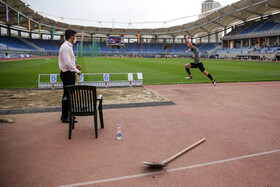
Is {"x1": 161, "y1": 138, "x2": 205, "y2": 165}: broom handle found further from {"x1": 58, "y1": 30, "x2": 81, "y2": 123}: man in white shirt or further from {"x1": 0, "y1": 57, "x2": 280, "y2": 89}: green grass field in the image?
{"x1": 0, "y1": 57, "x2": 280, "y2": 89}: green grass field

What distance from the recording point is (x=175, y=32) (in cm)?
9050

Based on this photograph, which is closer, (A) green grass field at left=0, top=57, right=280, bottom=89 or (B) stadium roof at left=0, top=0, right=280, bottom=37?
(A) green grass field at left=0, top=57, right=280, bottom=89

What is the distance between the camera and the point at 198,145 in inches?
165

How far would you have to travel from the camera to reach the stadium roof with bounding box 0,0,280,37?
171 ft

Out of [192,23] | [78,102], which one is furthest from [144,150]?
[192,23]

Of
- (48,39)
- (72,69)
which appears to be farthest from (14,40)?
(72,69)

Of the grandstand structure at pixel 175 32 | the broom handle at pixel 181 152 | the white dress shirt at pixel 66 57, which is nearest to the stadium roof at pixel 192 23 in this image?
the grandstand structure at pixel 175 32

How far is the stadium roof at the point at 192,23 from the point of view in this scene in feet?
171

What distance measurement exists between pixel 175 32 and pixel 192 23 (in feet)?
39.4

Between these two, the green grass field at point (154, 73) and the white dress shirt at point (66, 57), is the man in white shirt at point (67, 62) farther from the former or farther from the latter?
the green grass field at point (154, 73)

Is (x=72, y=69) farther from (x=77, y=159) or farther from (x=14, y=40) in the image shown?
(x=14, y=40)

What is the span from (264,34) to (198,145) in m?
66.1

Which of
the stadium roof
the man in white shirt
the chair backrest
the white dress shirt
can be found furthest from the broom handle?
the stadium roof

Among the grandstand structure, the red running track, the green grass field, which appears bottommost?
the red running track
